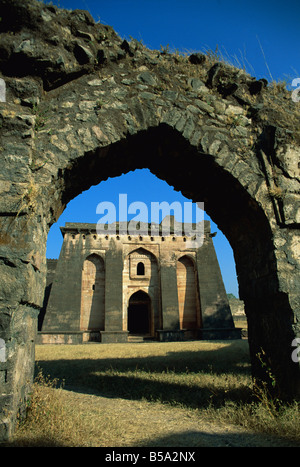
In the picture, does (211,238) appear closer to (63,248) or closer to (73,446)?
(63,248)

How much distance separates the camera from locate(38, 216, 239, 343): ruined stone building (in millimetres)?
18766

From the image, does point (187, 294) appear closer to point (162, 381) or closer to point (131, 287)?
point (131, 287)

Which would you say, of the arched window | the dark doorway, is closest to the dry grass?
the arched window

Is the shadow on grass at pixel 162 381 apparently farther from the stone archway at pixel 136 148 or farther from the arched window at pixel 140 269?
the arched window at pixel 140 269

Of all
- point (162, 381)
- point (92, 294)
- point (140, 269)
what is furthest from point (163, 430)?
point (140, 269)

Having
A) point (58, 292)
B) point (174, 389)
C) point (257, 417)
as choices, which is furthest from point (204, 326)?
point (257, 417)

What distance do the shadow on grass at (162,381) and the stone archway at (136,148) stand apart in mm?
1004

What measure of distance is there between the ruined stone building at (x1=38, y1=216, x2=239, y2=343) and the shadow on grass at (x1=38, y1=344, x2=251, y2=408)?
35.5ft

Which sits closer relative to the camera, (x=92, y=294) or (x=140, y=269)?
(x=92, y=294)

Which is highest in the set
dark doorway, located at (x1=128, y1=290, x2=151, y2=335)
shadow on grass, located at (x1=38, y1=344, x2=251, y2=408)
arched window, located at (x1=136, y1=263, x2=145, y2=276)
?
arched window, located at (x1=136, y1=263, x2=145, y2=276)

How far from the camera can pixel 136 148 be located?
413 centimetres

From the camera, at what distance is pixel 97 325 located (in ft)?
63.8

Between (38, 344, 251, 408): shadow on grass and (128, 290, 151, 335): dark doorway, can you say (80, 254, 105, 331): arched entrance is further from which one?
(38, 344, 251, 408): shadow on grass

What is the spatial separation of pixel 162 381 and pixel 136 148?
4.16 metres
